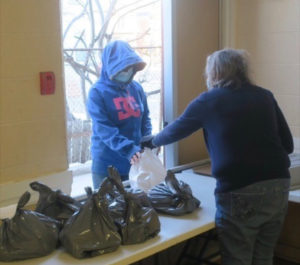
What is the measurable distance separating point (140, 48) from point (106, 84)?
99 centimetres

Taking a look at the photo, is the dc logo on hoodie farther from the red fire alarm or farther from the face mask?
the red fire alarm

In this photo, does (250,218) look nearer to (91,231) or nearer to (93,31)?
Result: (91,231)

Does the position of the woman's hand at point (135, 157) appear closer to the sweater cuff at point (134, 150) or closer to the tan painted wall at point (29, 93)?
the sweater cuff at point (134, 150)

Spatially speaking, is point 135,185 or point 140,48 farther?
point 140,48

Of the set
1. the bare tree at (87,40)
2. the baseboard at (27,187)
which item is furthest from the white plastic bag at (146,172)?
the bare tree at (87,40)

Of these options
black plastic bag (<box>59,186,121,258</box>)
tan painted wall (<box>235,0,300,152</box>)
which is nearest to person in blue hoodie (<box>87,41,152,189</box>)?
black plastic bag (<box>59,186,121,258</box>)

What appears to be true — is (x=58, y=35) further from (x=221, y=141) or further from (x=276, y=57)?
(x=276, y=57)

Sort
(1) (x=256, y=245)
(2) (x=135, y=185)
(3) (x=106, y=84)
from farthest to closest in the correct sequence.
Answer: (3) (x=106, y=84), (2) (x=135, y=185), (1) (x=256, y=245)

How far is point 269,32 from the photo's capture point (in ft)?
11.2

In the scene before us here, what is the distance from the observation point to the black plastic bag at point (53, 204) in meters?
2.12

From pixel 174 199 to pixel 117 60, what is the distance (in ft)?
2.98

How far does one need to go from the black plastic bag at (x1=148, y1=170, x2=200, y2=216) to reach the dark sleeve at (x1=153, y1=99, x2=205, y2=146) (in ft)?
0.79

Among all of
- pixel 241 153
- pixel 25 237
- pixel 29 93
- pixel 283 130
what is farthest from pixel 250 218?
pixel 29 93

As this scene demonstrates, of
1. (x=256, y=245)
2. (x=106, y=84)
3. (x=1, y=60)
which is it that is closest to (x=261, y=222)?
(x=256, y=245)
